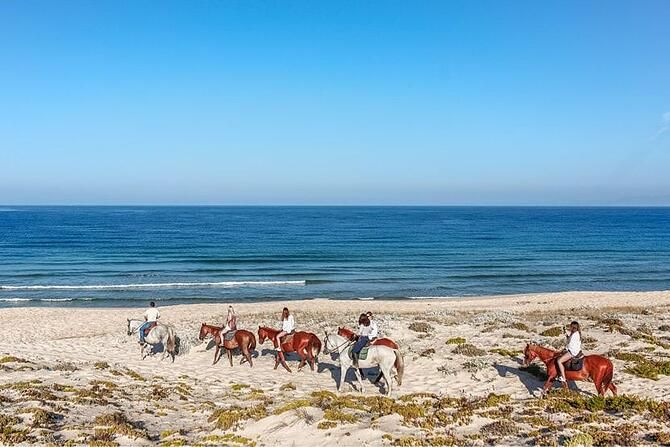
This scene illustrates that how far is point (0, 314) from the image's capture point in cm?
3152

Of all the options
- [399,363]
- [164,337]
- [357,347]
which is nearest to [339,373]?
[357,347]

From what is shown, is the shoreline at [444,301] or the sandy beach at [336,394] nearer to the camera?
the sandy beach at [336,394]

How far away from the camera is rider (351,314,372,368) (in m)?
15.2

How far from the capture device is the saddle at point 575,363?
543 inches

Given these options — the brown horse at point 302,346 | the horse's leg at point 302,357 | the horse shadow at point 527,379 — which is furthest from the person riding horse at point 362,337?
the horse shadow at point 527,379

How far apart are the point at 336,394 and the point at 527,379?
613 centimetres

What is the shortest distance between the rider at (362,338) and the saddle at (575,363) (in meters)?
5.70

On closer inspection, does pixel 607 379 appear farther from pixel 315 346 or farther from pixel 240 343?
pixel 240 343

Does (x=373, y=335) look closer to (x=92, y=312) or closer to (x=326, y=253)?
(x=92, y=312)

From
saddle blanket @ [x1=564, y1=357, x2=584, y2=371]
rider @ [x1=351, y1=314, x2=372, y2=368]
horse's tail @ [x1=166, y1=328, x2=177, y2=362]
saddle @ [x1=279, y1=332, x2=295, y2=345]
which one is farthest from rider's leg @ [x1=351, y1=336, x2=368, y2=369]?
horse's tail @ [x1=166, y1=328, x2=177, y2=362]

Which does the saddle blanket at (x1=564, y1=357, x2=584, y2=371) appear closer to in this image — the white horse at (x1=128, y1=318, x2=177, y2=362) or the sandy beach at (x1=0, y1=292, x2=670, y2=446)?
the sandy beach at (x1=0, y1=292, x2=670, y2=446)

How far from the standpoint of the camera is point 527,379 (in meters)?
16.0

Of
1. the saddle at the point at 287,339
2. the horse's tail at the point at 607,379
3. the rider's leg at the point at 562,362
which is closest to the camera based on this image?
the horse's tail at the point at 607,379

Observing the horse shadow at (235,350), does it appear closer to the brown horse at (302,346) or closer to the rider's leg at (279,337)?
the brown horse at (302,346)
